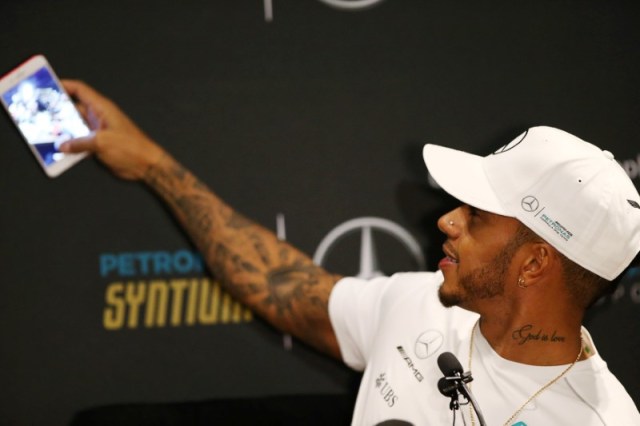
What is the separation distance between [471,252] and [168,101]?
62 cm

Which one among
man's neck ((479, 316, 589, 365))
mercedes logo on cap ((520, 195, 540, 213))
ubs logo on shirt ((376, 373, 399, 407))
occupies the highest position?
mercedes logo on cap ((520, 195, 540, 213))

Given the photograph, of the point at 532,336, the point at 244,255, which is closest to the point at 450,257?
the point at 532,336

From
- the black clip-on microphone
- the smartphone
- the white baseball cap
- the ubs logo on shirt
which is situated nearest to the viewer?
the black clip-on microphone

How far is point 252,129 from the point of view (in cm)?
140

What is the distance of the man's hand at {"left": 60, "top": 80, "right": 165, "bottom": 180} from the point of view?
53.3 inches

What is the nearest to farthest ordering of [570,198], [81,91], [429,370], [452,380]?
[452,380]
[570,198]
[429,370]
[81,91]

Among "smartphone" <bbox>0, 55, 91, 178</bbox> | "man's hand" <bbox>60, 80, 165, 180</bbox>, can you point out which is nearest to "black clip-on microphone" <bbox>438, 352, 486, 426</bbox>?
"man's hand" <bbox>60, 80, 165, 180</bbox>

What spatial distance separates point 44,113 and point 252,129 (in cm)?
37

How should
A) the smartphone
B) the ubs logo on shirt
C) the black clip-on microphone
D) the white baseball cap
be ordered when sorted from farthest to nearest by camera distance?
the smartphone
the ubs logo on shirt
the white baseball cap
the black clip-on microphone

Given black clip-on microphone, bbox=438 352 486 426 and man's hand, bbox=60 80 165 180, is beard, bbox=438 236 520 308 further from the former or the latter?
man's hand, bbox=60 80 165 180

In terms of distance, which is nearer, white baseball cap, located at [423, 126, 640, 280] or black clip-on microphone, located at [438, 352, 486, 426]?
black clip-on microphone, located at [438, 352, 486, 426]

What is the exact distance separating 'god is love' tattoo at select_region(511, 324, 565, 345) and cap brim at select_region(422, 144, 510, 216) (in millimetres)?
189

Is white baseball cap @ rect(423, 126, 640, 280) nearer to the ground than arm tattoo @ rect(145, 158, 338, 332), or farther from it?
farther from it

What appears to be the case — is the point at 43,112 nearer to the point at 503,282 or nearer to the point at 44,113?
the point at 44,113
